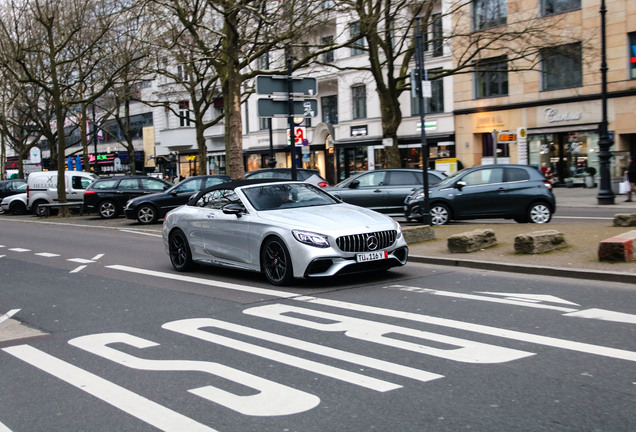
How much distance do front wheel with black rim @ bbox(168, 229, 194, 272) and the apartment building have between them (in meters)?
21.7

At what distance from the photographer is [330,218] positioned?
10008mm

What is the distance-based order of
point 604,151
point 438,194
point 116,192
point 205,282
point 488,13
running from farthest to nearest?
point 488,13 < point 116,192 < point 604,151 < point 438,194 < point 205,282

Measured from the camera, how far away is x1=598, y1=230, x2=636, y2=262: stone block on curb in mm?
10008

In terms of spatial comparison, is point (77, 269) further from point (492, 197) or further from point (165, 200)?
point (165, 200)

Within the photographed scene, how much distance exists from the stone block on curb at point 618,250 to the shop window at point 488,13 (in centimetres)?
2792

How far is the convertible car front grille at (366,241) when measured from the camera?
962 cm

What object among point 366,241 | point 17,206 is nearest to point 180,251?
point 366,241

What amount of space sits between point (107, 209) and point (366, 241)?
20.4 metres

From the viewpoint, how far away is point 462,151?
40312 mm

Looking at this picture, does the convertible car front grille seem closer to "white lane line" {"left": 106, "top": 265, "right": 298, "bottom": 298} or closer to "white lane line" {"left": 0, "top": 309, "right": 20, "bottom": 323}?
"white lane line" {"left": 106, "top": 265, "right": 298, "bottom": 298}

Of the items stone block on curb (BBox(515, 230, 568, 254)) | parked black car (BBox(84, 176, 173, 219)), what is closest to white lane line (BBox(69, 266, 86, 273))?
stone block on curb (BBox(515, 230, 568, 254))

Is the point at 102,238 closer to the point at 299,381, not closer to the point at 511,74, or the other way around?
the point at 299,381

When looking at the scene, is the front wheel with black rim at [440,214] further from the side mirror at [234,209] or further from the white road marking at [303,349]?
the white road marking at [303,349]

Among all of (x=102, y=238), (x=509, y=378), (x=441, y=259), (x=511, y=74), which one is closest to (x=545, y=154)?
(x=511, y=74)
